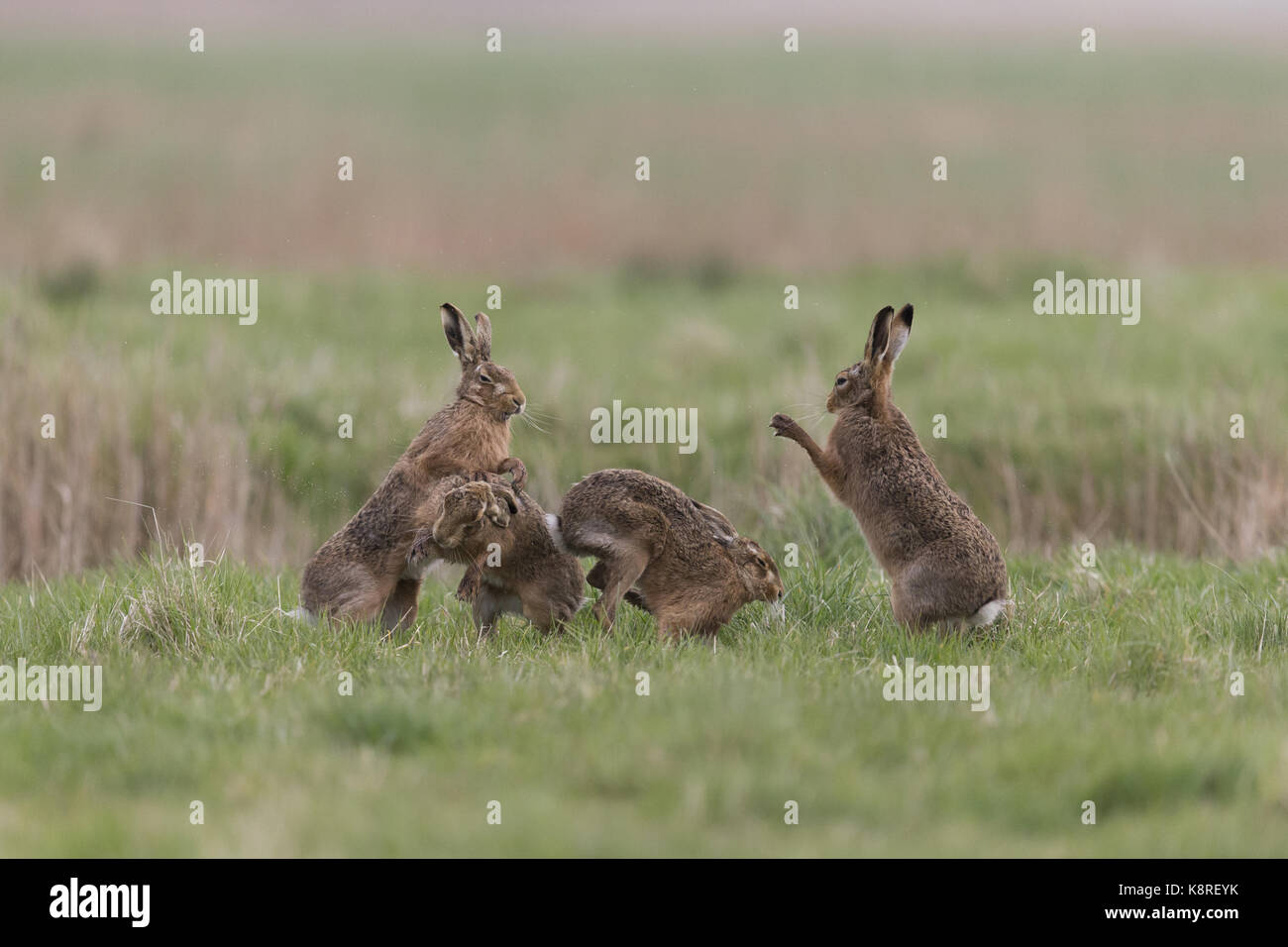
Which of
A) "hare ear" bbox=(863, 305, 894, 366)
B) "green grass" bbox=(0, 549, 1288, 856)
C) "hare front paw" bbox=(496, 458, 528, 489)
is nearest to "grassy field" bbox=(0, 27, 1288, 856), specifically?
"green grass" bbox=(0, 549, 1288, 856)

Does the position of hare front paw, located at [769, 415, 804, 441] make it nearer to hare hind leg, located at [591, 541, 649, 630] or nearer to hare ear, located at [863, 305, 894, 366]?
hare ear, located at [863, 305, 894, 366]

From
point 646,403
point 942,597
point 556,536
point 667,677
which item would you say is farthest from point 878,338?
point 646,403

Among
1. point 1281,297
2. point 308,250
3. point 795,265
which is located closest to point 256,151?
point 308,250

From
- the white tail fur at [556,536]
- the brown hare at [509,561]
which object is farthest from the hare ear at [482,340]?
the white tail fur at [556,536]

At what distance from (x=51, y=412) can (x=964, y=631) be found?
25.8 feet

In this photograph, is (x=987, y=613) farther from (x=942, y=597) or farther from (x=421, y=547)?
(x=421, y=547)

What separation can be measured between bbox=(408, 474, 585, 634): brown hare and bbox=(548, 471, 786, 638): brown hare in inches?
5.5

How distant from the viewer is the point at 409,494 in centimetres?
920

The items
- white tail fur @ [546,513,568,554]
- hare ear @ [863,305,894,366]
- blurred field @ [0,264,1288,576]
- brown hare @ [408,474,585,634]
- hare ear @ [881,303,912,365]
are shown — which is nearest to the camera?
brown hare @ [408,474,585,634]

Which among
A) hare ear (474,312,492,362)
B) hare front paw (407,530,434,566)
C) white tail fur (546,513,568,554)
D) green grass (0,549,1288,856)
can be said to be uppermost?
hare ear (474,312,492,362)

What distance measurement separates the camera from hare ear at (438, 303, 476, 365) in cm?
962

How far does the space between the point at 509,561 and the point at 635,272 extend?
51.2 ft

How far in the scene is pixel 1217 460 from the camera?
535 inches

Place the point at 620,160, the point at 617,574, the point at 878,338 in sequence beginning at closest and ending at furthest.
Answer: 1. the point at 617,574
2. the point at 878,338
3. the point at 620,160
